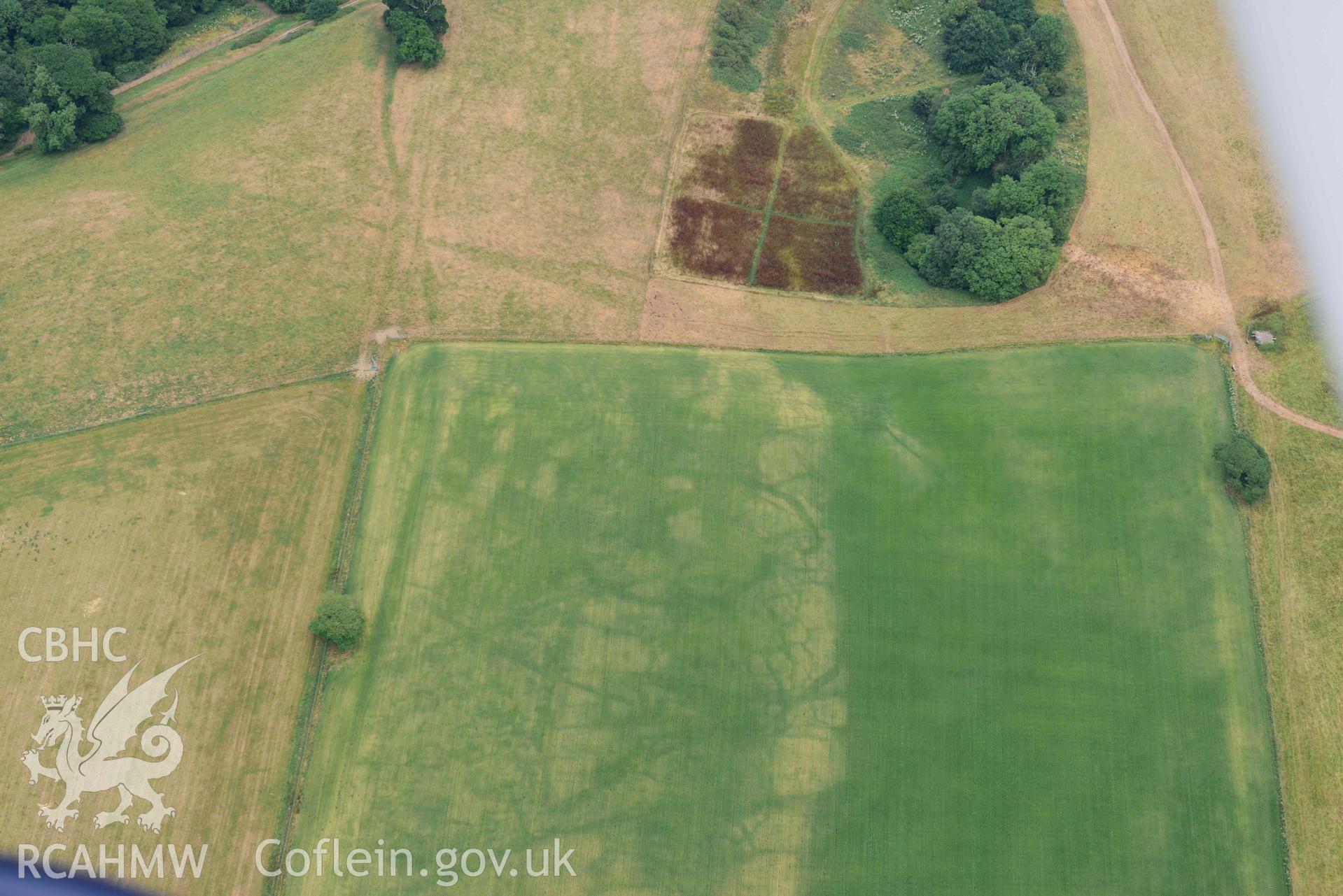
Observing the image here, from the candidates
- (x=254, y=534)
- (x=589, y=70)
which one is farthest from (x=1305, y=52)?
(x=254, y=534)

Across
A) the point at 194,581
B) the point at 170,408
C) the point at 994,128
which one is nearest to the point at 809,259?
the point at 994,128

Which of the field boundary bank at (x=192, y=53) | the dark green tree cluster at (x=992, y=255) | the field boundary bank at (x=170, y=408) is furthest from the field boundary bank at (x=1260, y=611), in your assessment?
the field boundary bank at (x=192, y=53)

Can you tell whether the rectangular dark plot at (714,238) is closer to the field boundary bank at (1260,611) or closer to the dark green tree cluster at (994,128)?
the dark green tree cluster at (994,128)

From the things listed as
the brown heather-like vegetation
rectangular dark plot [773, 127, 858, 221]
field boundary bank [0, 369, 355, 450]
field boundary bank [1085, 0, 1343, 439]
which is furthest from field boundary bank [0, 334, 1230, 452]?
rectangular dark plot [773, 127, 858, 221]

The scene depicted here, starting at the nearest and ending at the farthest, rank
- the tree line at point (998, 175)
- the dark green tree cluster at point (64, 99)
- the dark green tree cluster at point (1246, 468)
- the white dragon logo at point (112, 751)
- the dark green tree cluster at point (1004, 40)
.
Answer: the white dragon logo at point (112, 751) → the dark green tree cluster at point (1246, 468) → the tree line at point (998, 175) → the dark green tree cluster at point (64, 99) → the dark green tree cluster at point (1004, 40)

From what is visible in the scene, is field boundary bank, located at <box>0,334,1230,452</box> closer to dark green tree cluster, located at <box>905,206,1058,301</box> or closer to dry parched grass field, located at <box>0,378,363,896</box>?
dry parched grass field, located at <box>0,378,363,896</box>

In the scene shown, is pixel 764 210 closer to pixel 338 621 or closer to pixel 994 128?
pixel 994 128
